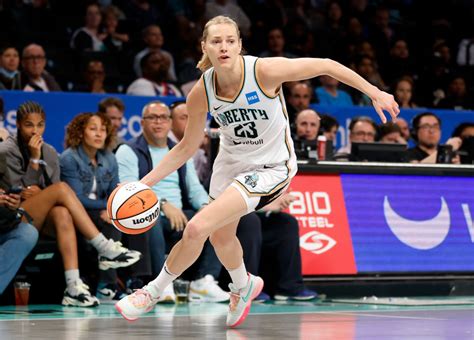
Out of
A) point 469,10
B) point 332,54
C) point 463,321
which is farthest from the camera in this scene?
point 469,10

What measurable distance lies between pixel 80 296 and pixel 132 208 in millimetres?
2127

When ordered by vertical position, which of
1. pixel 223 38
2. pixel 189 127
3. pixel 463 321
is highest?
pixel 223 38

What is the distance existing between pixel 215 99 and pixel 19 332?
2014 mm

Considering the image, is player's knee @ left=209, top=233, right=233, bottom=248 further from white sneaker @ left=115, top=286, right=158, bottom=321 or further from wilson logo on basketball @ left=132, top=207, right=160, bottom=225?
white sneaker @ left=115, top=286, right=158, bottom=321

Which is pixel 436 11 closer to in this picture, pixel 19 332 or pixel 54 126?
pixel 54 126

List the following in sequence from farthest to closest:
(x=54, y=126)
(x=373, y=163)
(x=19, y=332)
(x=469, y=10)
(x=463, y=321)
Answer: (x=469, y=10)
(x=54, y=126)
(x=373, y=163)
(x=463, y=321)
(x=19, y=332)

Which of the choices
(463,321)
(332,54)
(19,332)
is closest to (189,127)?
(19,332)

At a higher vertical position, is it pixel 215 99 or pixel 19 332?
pixel 215 99

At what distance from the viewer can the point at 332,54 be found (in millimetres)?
17031

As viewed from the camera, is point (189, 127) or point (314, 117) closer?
point (189, 127)

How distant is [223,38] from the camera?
6.72 metres

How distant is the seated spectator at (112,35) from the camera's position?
14.5 meters

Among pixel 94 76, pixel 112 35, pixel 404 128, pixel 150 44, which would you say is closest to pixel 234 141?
pixel 404 128

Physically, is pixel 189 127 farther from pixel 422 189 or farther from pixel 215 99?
pixel 422 189
